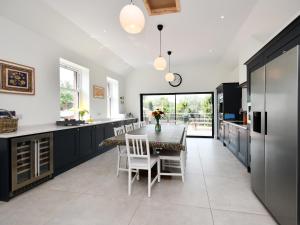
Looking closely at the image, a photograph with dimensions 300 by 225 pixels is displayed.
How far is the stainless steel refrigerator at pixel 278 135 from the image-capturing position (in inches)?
63.0

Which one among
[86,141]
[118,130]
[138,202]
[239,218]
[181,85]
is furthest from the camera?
[181,85]

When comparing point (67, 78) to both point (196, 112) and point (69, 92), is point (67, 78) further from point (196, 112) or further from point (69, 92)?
point (196, 112)

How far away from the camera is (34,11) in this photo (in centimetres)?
309

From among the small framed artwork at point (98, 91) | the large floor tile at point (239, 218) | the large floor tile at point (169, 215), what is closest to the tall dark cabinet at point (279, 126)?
the large floor tile at point (239, 218)

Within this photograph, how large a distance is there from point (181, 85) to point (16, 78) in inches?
235

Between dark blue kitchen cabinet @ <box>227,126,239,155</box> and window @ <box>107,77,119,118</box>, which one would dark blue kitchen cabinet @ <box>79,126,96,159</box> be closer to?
window @ <box>107,77,119,118</box>

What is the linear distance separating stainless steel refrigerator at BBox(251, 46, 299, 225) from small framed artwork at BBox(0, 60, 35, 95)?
3877mm

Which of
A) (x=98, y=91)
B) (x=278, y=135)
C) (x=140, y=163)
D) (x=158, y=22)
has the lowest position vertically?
(x=140, y=163)

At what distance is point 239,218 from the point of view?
205cm

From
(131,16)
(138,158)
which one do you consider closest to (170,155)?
(138,158)

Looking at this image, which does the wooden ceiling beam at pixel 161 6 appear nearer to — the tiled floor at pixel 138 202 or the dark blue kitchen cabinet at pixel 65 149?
the dark blue kitchen cabinet at pixel 65 149

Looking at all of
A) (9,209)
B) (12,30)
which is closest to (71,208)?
(9,209)

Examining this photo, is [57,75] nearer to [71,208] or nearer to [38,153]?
[38,153]

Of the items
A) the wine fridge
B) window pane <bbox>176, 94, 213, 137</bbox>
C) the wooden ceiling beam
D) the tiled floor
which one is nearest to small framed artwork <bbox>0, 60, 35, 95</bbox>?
the wine fridge
